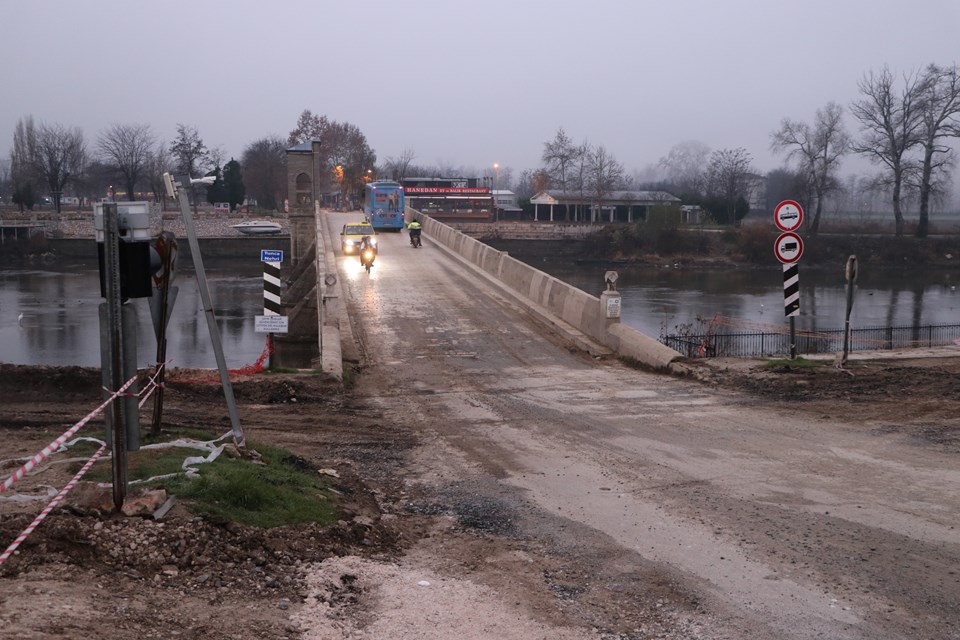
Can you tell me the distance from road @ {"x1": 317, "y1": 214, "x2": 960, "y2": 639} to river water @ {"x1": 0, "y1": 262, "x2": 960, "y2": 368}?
2272cm

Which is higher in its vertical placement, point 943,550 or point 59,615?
point 59,615

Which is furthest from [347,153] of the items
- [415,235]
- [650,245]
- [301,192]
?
[415,235]

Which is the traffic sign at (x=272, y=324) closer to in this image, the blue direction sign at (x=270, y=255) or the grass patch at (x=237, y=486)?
the blue direction sign at (x=270, y=255)

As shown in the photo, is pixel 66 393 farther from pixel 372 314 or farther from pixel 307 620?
pixel 372 314

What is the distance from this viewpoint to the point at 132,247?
642 cm

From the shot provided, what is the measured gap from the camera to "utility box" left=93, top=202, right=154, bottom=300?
246 inches

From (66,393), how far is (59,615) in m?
9.15

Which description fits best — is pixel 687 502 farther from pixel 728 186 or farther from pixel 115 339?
pixel 728 186

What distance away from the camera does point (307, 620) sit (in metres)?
5.23

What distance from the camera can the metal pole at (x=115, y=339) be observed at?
20.0 feet

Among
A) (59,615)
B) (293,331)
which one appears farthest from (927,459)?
(293,331)

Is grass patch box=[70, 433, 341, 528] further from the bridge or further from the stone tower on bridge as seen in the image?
the stone tower on bridge

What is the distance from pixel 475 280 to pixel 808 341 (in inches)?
592

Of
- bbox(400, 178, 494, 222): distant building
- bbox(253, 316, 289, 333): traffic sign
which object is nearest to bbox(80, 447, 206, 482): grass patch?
bbox(253, 316, 289, 333): traffic sign
